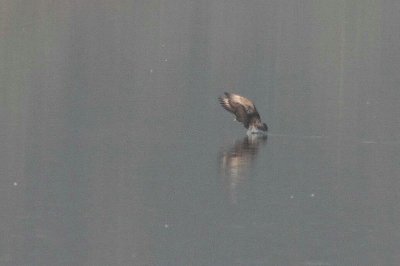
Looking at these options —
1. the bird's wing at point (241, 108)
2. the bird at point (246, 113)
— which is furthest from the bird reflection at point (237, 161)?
the bird's wing at point (241, 108)

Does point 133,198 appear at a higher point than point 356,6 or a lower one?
higher

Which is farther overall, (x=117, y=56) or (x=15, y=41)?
(x=15, y=41)

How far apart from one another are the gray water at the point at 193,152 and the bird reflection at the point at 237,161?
3 cm

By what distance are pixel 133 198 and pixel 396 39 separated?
24.7m

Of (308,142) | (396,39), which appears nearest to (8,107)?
(308,142)

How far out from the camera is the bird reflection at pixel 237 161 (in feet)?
53.0

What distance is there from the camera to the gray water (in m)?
13.1

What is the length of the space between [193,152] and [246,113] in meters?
2.55

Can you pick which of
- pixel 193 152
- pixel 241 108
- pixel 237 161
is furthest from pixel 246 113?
pixel 237 161

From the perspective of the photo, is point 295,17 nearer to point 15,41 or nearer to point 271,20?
point 271,20

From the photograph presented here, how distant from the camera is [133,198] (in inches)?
599

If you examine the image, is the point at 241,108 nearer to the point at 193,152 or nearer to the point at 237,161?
the point at 193,152

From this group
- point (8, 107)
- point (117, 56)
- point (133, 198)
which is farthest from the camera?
point (117, 56)

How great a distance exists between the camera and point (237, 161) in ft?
58.7
